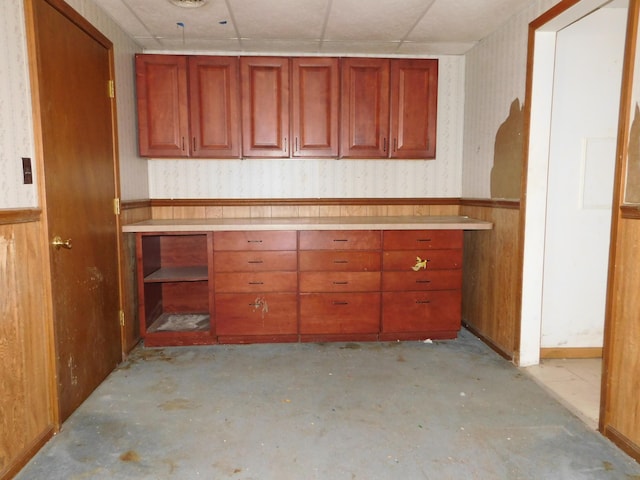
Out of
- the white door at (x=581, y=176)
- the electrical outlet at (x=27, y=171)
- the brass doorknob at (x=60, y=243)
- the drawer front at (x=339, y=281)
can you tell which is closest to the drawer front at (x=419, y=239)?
the drawer front at (x=339, y=281)

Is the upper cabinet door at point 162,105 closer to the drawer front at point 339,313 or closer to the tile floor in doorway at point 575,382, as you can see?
the drawer front at point 339,313

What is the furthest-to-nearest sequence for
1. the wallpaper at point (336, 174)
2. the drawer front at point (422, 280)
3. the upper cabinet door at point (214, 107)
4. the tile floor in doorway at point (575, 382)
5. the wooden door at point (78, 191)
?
1. the wallpaper at point (336, 174)
2. the upper cabinet door at point (214, 107)
3. the drawer front at point (422, 280)
4. the tile floor in doorway at point (575, 382)
5. the wooden door at point (78, 191)

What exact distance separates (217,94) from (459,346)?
2.60 meters

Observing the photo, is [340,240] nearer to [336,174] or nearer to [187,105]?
[336,174]

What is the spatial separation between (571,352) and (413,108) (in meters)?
2.09

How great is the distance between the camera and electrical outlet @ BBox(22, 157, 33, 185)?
6.12ft

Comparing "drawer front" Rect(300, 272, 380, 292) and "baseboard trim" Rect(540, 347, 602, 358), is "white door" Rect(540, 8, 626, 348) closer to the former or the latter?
"baseboard trim" Rect(540, 347, 602, 358)

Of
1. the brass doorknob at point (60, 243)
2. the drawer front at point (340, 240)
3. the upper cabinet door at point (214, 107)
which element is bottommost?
the drawer front at point (340, 240)

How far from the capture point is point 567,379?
8.63 ft

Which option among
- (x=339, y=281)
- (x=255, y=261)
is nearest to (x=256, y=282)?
(x=255, y=261)

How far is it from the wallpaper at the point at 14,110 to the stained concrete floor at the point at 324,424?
1124 mm

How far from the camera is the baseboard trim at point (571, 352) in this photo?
116 inches

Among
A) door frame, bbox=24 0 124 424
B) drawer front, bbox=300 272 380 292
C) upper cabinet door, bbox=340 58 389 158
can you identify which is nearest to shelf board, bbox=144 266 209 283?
drawer front, bbox=300 272 380 292

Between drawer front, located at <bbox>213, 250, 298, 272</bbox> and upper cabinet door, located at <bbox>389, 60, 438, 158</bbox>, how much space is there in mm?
1189
